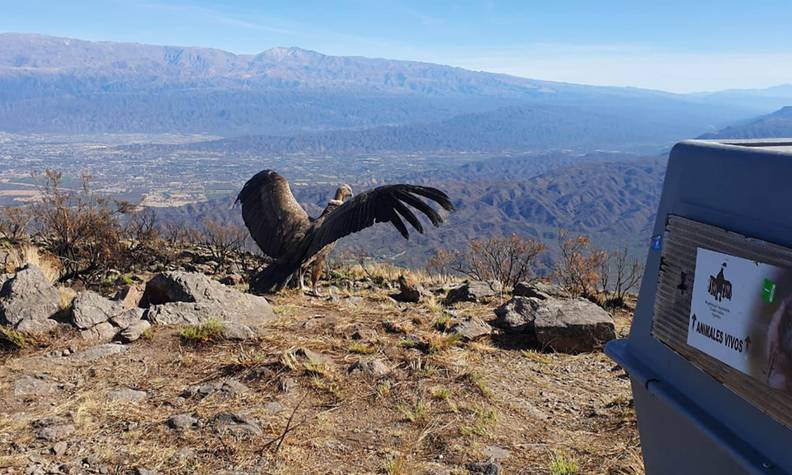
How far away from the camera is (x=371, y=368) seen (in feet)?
16.0

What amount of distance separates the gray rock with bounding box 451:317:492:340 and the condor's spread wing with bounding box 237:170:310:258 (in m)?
2.70

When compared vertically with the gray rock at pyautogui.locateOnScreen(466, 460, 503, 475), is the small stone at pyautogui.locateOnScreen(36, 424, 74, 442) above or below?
above

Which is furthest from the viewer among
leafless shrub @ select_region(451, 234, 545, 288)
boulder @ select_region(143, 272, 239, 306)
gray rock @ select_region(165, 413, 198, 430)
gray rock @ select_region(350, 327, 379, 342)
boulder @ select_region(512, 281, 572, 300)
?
leafless shrub @ select_region(451, 234, 545, 288)

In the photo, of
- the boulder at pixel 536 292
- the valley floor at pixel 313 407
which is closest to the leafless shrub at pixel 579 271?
the boulder at pixel 536 292

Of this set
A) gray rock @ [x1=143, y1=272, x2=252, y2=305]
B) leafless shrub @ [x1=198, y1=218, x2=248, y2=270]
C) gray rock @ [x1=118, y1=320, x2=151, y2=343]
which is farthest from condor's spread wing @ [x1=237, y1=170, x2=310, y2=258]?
leafless shrub @ [x1=198, y1=218, x2=248, y2=270]

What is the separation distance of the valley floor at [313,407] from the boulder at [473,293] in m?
1.94

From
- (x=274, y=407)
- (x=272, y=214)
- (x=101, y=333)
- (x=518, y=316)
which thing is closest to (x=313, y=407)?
(x=274, y=407)

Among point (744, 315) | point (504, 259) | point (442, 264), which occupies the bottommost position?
point (442, 264)

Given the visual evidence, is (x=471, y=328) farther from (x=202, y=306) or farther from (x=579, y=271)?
(x=579, y=271)

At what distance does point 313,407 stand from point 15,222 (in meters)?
12.1

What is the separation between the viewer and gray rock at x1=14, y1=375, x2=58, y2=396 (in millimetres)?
4297

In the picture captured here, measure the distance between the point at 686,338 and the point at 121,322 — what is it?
482 centimetres

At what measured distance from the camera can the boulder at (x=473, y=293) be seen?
796 cm

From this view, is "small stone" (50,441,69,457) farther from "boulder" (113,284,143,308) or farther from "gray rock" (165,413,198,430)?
"boulder" (113,284,143,308)
